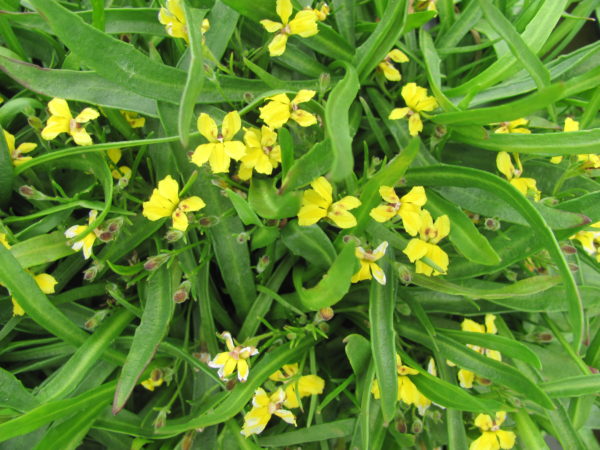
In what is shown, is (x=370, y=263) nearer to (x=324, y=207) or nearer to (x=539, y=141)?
(x=324, y=207)

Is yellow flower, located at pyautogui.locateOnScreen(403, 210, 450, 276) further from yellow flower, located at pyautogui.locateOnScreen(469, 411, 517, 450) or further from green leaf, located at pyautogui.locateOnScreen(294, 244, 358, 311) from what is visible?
yellow flower, located at pyautogui.locateOnScreen(469, 411, 517, 450)

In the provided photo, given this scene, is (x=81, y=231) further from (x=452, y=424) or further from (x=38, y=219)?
(x=452, y=424)

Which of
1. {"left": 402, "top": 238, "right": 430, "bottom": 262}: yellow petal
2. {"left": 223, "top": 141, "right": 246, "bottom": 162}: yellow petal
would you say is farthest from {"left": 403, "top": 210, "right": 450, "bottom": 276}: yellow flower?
{"left": 223, "top": 141, "right": 246, "bottom": 162}: yellow petal

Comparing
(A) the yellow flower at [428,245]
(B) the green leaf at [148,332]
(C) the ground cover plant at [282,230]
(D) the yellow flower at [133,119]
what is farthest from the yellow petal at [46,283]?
(A) the yellow flower at [428,245]

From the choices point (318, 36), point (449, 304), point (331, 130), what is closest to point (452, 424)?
point (449, 304)

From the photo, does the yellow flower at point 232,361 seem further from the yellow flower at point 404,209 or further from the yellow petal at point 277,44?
the yellow petal at point 277,44

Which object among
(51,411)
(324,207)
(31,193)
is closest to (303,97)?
(324,207)

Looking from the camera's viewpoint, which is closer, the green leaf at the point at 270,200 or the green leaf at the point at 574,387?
the green leaf at the point at 270,200
